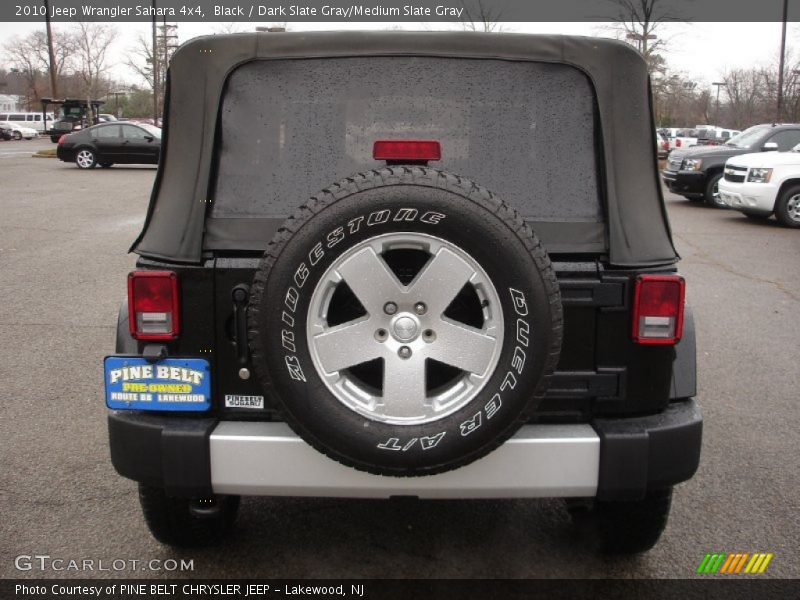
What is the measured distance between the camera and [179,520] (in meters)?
3.09

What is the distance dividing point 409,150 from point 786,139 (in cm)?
1477

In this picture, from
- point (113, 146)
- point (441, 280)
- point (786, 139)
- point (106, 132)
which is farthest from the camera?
point (106, 132)

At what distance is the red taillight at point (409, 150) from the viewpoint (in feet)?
8.30

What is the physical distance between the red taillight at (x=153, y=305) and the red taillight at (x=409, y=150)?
83 centimetres

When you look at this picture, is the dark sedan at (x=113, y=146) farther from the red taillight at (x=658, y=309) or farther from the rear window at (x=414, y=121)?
the red taillight at (x=658, y=309)

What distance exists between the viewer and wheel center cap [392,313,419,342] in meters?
2.43

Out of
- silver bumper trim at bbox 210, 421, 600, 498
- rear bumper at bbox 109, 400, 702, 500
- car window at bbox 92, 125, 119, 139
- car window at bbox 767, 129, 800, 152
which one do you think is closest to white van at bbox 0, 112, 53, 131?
car window at bbox 92, 125, 119, 139

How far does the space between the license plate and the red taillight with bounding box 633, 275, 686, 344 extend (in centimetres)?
147

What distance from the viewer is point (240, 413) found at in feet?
9.05

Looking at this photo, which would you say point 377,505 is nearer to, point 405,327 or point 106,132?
point 405,327

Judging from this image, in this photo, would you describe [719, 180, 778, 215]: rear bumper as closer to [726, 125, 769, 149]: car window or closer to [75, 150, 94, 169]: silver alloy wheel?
[726, 125, 769, 149]: car window

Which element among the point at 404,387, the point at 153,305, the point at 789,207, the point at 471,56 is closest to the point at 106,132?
the point at 789,207

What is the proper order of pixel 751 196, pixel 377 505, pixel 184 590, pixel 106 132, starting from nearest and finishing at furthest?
pixel 184 590 → pixel 377 505 → pixel 751 196 → pixel 106 132

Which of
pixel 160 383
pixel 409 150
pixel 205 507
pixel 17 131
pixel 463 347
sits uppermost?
pixel 17 131
